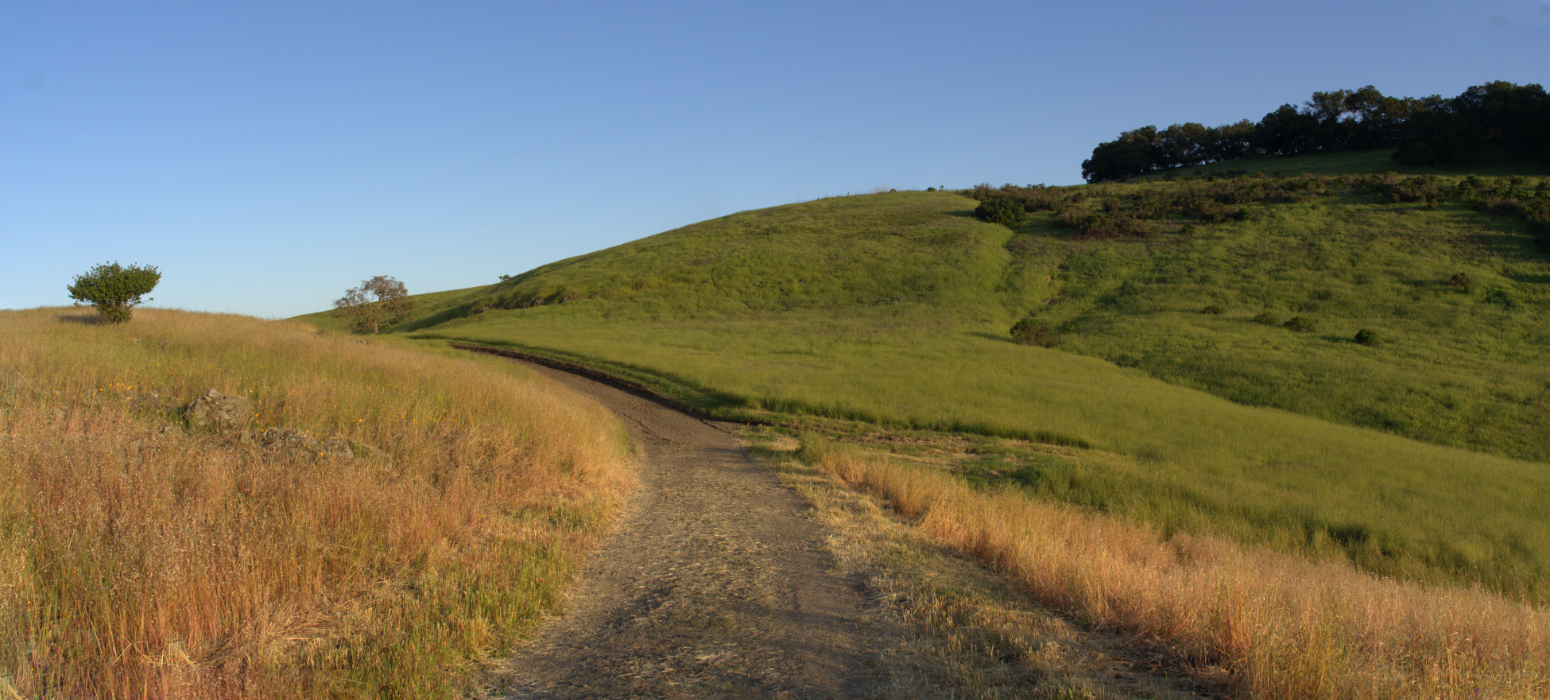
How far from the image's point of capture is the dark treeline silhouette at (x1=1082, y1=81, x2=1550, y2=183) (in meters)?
73.3

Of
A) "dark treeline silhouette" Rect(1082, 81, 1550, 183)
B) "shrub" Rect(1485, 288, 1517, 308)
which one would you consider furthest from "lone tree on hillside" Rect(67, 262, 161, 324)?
"dark treeline silhouette" Rect(1082, 81, 1550, 183)

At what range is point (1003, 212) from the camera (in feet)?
246

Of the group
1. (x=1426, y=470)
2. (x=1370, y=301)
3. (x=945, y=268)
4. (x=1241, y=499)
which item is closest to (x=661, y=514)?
(x=1241, y=499)

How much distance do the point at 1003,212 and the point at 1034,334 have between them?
37.4 m

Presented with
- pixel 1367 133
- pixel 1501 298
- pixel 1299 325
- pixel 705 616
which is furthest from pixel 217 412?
pixel 1367 133

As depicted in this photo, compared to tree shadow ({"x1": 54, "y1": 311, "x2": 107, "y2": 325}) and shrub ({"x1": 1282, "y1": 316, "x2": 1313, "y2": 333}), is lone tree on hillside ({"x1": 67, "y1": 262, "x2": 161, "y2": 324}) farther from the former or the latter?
shrub ({"x1": 1282, "y1": 316, "x2": 1313, "y2": 333})

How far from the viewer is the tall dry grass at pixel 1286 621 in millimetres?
4363

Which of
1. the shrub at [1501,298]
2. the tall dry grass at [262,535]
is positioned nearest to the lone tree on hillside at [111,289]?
the tall dry grass at [262,535]

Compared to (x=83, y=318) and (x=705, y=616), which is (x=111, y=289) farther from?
(x=705, y=616)

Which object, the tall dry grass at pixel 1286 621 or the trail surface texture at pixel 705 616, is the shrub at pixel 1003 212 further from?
the trail surface texture at pixel 705 616

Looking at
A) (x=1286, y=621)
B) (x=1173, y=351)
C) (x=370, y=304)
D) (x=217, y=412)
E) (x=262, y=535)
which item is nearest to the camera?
(x=1286, y=621)

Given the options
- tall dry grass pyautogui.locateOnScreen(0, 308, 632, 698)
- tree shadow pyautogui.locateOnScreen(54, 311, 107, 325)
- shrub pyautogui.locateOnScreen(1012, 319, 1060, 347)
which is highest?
tree shadow pyautogui.locateOnScreen(54, 311, 107, 325)

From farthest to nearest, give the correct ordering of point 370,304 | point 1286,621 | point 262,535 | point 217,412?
1. point 370,304
2. point 217,412
3. point 262,535
4. point 1286,621

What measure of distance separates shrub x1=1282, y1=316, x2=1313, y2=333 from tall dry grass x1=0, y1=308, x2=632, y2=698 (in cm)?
4008
